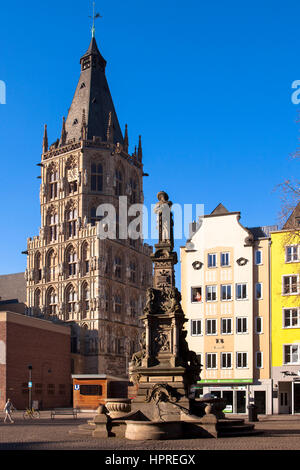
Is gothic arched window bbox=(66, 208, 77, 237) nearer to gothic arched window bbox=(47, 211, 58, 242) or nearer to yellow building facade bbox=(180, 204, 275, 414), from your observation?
gothic arched window bbox=(47, 211, 58, 242)

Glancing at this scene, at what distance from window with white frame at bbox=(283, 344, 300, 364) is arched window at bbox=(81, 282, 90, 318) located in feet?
145

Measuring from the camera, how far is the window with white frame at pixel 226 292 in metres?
53.7

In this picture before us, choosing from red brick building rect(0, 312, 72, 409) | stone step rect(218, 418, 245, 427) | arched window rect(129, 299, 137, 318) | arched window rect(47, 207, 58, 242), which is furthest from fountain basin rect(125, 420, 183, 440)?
arched window rect(47, 207, 58, 242)

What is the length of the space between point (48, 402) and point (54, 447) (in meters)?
60.0

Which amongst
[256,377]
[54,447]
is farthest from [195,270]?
[54,447]

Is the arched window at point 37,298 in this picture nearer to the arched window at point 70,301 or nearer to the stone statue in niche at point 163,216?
the arched window at point 70,301

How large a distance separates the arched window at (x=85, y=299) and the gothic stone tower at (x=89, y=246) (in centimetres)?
14

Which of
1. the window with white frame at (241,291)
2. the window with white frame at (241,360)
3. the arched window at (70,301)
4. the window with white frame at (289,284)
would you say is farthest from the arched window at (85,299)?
the window with white frame at (289,284)

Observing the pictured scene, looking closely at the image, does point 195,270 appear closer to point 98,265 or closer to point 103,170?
point 98,265

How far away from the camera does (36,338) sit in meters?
75.4

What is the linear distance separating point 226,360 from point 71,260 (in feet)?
152

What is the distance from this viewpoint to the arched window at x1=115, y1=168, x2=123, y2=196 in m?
103
